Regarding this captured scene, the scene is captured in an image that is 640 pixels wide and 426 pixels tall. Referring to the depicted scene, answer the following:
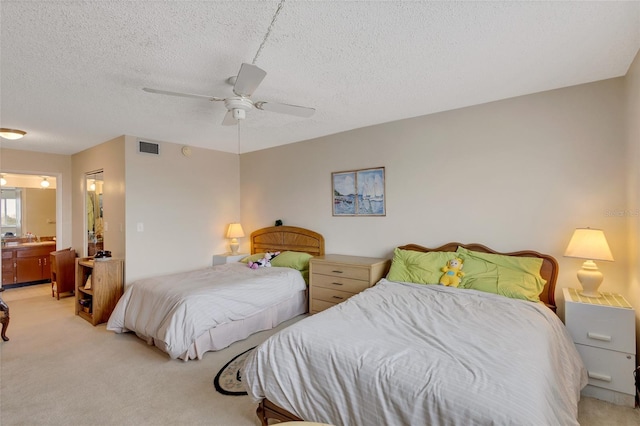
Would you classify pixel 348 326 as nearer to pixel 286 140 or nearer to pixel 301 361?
pixel 301 361

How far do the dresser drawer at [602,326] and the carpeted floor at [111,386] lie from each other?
435 millimetres

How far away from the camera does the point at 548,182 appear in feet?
9.11

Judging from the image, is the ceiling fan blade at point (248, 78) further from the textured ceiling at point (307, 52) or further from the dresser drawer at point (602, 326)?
the dresser drawer at point (602, 326)

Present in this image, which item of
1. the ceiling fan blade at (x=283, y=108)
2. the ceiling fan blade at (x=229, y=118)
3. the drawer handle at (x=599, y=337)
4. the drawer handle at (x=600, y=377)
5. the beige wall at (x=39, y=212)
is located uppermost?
the ceiling fan blade at (x=283, y=108)

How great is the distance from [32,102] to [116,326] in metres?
2.48

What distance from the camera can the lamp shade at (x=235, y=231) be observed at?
16.8 ft

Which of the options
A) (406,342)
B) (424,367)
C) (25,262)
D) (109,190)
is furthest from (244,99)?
(25,262)

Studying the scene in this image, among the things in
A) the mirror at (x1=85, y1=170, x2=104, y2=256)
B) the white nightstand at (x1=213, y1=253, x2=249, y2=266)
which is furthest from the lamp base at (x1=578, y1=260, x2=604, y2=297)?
the mirror at (x1=85, y1=170, x2=104, y2=256)

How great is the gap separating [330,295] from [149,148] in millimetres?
3284

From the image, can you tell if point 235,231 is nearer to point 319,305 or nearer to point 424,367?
point 319,305

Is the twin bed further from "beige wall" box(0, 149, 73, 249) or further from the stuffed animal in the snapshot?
"beige wall" box(0, 149, 73, 249)

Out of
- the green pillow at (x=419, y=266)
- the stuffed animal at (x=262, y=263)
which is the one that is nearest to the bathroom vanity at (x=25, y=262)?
the stuffed animal at (x=262, y=263)

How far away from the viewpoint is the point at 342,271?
3.57 m

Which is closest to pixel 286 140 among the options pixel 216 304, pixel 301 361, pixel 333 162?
pixel 333 162
